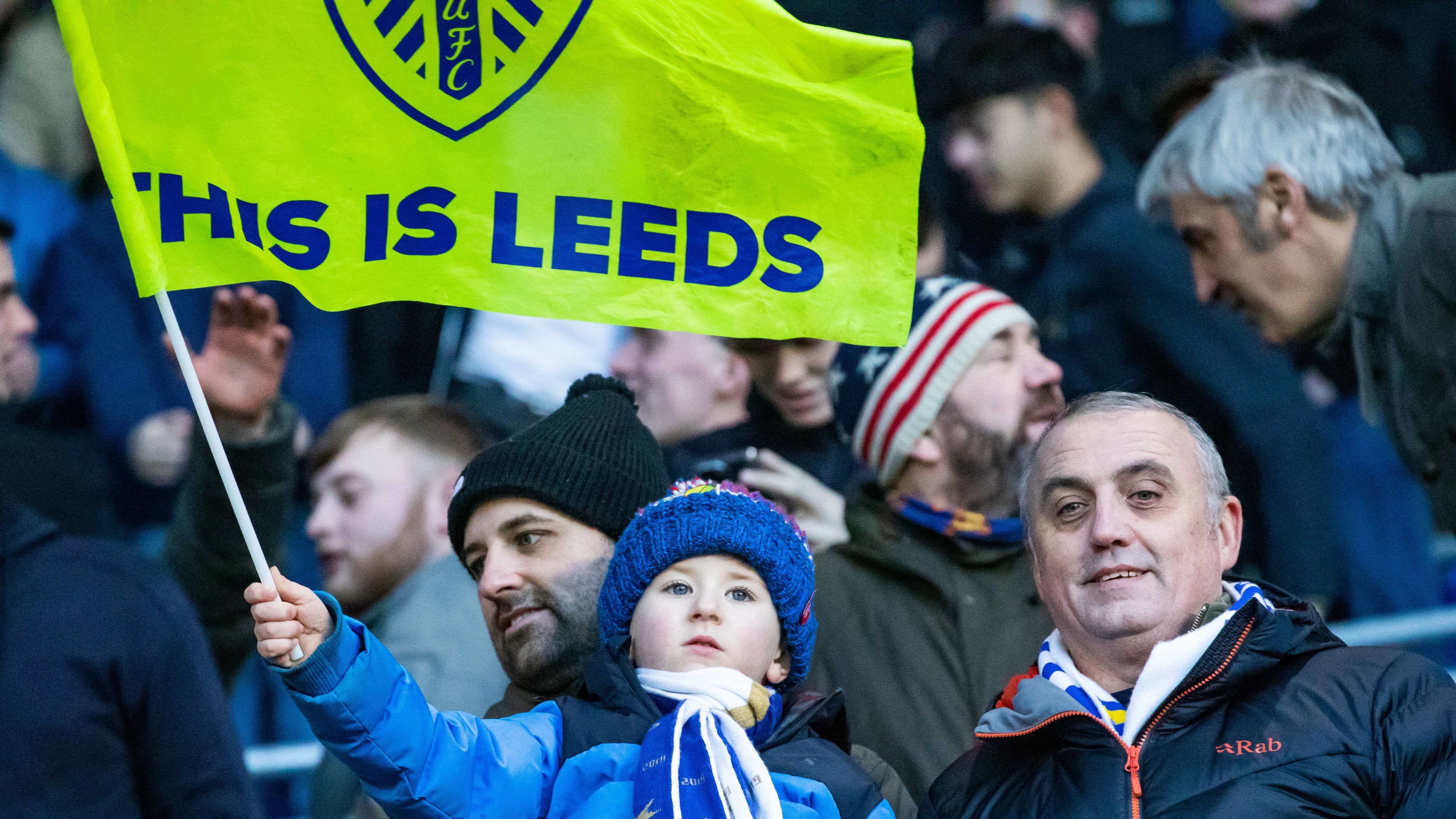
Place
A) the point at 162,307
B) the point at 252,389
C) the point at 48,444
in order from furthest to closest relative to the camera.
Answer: the point at 48,444 < the point at 252,389 < the point at 162,307

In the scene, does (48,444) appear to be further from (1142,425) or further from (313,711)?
(1142,425)

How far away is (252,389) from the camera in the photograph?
432 centimetres

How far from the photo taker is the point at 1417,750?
2789 mm

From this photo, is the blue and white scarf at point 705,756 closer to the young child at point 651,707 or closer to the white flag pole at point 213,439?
the young child at point 651,707

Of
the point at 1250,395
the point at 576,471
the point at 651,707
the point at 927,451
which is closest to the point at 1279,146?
the point at 927,451

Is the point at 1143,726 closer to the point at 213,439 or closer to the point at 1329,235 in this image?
the point at 213,439

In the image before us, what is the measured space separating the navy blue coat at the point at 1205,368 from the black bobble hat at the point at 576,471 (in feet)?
6.55

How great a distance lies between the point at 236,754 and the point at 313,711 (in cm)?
125

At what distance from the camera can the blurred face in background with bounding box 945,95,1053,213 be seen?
574 centimetres

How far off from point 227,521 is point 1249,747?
114 inches

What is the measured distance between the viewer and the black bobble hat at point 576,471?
3.47m

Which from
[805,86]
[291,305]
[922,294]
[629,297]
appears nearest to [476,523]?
[629,297]

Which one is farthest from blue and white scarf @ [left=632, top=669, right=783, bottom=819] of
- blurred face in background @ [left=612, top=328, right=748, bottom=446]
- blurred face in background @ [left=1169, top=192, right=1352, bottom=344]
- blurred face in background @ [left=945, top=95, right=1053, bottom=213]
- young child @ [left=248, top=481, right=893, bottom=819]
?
blurred face in background @ [left=945, top=95, right=1053, bottom=213]

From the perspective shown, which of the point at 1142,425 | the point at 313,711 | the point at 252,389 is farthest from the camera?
the point at 252,389
